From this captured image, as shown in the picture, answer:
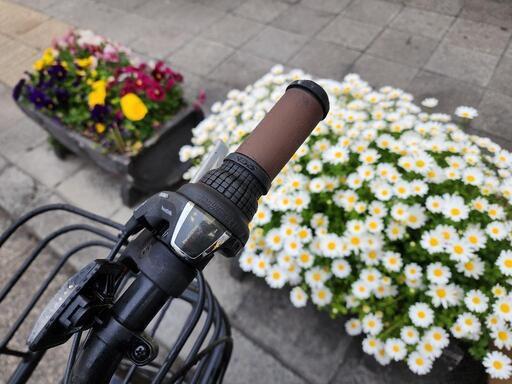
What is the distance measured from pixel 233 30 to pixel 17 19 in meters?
2.94

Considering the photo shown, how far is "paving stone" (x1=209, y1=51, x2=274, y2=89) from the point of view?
3730 millimetres

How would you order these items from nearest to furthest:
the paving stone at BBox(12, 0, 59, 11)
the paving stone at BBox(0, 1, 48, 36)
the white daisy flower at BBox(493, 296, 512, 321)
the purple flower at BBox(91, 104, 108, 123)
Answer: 1. the white daisy flower at BBox(493, 296, 512, 321)
2. the purple flower at BBox(91, 104, 108, 123)
3. the paving stone at BBox(0, 1, 48, 36)
4. the paving stone at BBox(12, 0, 59, 11)

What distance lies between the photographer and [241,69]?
3.84 metres

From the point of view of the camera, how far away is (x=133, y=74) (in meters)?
2.75

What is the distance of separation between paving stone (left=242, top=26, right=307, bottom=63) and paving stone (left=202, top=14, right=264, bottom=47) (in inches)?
4.2

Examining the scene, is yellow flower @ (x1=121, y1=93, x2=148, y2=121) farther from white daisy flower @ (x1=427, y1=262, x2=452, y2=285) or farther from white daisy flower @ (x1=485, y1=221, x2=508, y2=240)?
white daisy flower @ (x1=485, y1=221, x2=508, y2=240)

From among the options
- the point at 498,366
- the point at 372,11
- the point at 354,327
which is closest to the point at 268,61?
the point at 372,11

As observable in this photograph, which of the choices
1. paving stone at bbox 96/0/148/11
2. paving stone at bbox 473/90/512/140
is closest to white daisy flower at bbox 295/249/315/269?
paving stone at bbox 473/90/512/140

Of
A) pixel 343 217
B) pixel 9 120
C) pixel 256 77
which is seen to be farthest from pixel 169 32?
pixel 343 217

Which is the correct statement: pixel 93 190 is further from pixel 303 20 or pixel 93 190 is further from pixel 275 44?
pixel 303 20

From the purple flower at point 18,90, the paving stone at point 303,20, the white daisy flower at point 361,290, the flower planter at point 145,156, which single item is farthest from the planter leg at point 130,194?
the paving stone at point 303,20

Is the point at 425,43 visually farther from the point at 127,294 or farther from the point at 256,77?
the point at 127,294

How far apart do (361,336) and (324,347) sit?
22 centimetres

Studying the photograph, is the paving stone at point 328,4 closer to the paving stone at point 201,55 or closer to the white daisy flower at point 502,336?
the paving stone at point 201,55
